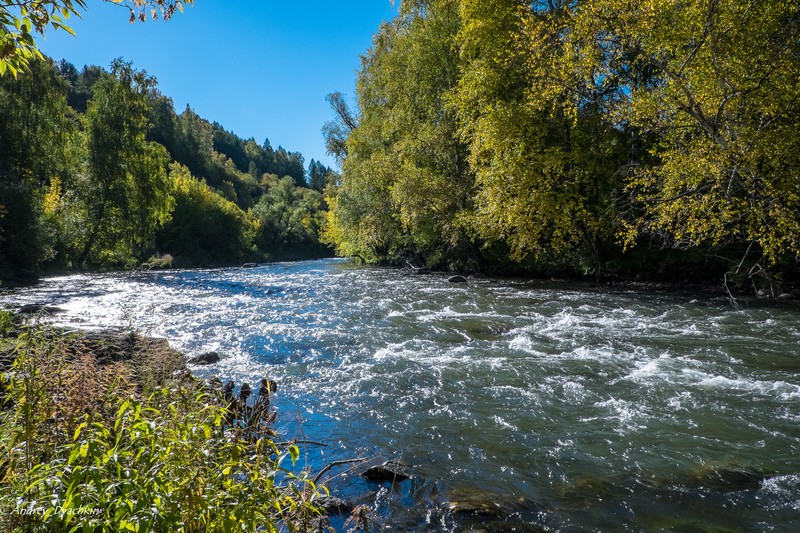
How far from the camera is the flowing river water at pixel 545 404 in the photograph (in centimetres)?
432

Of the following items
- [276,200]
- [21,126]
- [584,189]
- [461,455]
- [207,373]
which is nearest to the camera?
[461,455]

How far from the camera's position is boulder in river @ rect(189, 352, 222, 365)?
352 inches

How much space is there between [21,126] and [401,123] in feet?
88.0

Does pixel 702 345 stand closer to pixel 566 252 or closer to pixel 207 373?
pixel 207 373

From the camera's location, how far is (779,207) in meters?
10.2

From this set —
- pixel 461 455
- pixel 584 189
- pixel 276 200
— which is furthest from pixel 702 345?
pixel 276 200

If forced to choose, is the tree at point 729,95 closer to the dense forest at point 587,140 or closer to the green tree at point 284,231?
the dense forest at point 587,140

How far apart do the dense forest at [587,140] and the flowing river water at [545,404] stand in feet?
12.1

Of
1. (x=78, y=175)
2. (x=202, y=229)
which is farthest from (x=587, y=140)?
(x=202, y=229)

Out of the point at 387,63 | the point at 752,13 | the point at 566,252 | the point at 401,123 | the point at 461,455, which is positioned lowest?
the point at 461,455

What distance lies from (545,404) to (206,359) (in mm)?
6757

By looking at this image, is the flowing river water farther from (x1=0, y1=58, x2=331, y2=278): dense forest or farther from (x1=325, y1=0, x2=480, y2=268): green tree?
(x1=0, y1=58, x2=331, y2=278): dense forest

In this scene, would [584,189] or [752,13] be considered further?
[584,189]

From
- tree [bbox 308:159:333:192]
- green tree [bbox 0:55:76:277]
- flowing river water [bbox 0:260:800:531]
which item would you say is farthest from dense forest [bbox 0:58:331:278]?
tree [bbox 308:159:333:192]
